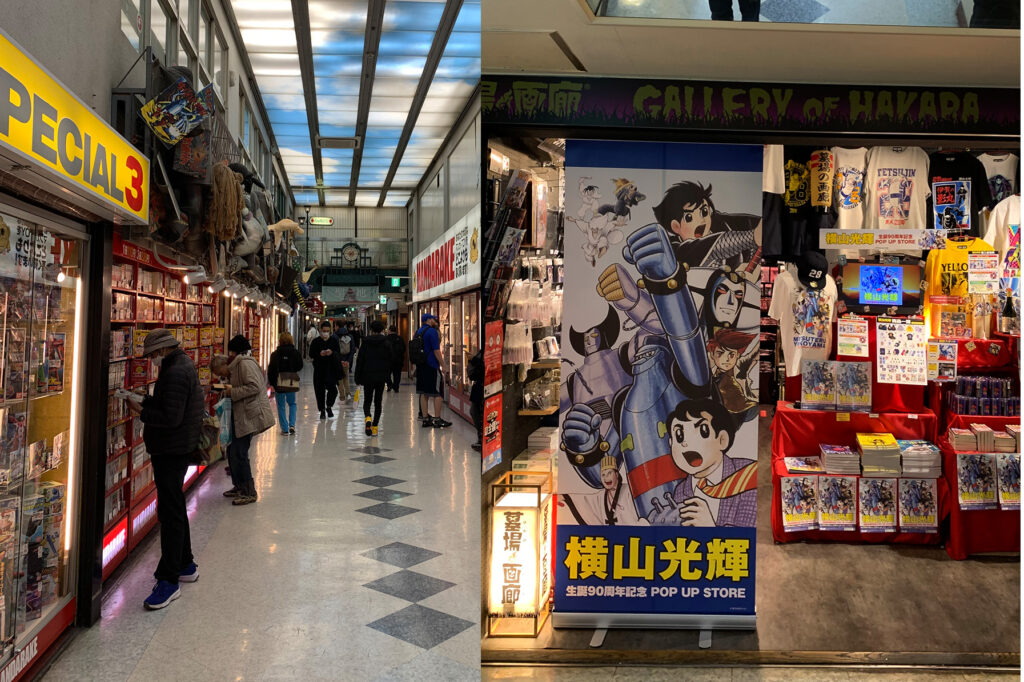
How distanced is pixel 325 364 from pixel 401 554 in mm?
6000

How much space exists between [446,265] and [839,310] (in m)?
8.37

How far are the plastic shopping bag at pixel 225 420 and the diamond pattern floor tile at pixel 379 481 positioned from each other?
1432 millimetres

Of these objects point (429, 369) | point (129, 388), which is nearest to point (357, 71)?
point (429, 369)

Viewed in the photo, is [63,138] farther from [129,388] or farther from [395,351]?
[395,351]

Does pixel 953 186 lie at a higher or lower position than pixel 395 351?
higher

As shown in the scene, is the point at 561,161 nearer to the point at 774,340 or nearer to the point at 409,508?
the point at 774,340

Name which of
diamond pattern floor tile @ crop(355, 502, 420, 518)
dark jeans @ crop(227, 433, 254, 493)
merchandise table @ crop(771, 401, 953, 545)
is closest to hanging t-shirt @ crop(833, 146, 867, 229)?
merchandise table @ crop(771, 401, 953, 545)

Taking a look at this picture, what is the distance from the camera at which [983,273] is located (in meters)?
3.99

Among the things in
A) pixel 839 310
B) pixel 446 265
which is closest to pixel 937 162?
pixel 839 310

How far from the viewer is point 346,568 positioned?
412 centimetres

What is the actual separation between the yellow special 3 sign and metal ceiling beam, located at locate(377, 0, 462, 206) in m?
4.80

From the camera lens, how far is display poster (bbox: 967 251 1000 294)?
397 cm

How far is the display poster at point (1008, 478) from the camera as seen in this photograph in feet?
12.7

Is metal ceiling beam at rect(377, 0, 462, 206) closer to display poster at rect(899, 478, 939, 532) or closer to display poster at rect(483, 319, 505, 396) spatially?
display poster at rect(483, 319, 505, 396)
